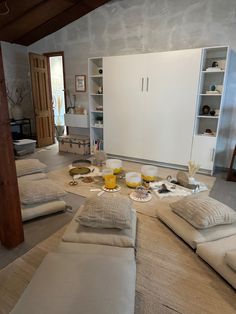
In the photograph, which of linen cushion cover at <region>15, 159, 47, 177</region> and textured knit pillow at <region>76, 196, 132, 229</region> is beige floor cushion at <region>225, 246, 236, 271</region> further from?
linen cushion cover at <region>15, 159, 47, 177</region>

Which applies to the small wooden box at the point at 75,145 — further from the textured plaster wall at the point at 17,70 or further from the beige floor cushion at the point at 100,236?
the beige floor cushion at the point at 100,236

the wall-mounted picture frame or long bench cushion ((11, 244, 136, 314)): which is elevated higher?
the wall-mounted picture frame

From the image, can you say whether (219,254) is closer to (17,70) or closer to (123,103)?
(123,103)

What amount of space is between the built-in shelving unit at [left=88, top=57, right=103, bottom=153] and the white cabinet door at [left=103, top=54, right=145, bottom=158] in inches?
11.5

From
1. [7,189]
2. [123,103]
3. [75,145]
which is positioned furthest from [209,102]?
[7,189]

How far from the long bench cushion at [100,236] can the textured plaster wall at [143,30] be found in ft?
9.67

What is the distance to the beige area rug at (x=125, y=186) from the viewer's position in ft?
8.23

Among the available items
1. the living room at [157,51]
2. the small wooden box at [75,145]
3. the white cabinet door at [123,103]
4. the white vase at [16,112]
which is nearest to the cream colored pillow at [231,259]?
the living room at [157,51]

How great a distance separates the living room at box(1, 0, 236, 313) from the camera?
1405 millimetres

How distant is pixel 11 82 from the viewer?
541 centimetres

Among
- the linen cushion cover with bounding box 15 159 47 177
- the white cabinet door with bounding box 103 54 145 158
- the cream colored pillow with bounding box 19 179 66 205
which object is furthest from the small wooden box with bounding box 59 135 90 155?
the cream colored pillow with bounding box 19 179 66 205

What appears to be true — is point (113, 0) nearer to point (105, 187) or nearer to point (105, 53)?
point (105, 53)

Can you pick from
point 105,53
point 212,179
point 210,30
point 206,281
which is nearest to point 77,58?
point 105,53

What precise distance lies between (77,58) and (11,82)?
180 cm
